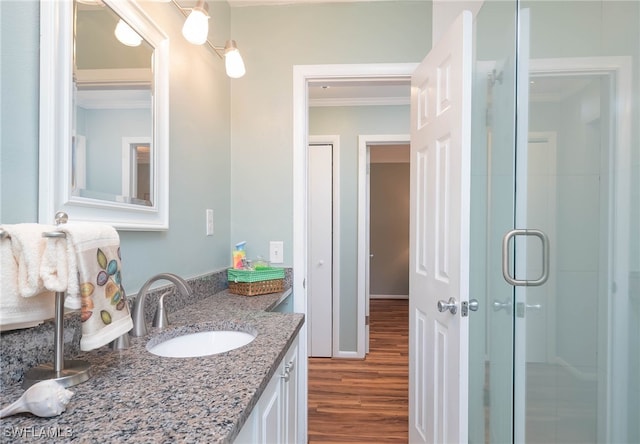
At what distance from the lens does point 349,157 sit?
3.32 m

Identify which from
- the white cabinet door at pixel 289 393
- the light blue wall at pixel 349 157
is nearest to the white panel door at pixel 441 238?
the white cabinet door at pixel 289 393

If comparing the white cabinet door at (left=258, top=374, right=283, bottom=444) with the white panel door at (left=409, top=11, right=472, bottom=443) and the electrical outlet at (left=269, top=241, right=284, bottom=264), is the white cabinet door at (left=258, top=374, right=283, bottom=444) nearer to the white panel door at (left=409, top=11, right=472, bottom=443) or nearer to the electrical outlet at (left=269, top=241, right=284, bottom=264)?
the white panel door at (left=409, top=11, right=472, bottom=443)

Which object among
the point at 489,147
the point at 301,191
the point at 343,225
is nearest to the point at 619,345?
the point at 489,147

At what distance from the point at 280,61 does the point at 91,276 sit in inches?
65.3

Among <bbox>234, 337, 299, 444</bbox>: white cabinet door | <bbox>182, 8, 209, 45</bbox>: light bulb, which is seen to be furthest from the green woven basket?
<bbox>182, 8, 209, 45</bbox>: light bulb

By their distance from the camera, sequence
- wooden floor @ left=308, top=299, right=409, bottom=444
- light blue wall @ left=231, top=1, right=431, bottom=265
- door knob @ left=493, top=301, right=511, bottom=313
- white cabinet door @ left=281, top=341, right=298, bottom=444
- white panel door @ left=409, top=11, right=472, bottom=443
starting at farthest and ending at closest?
wooden floor @ left=308, top=299, right=409, bottom=444
light blue wall @ left=231, top=1, right=431, bottom=265
door knob @ left=493, top=301, right=511, bottom=313
white panel door @ left=409, top=11, right=472, bottom=443
white cabinet door @ left=281, top=341, right=298, bottom=444

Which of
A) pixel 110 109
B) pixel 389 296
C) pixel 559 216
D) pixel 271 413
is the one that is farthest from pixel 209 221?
pixel 389 296

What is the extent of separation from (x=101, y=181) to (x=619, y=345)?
1800 mm

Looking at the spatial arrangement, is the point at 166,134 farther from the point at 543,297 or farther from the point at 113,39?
the point at 543,297

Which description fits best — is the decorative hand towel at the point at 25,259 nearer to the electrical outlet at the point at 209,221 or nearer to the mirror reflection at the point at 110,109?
the mirror reflection at the point at 110,109

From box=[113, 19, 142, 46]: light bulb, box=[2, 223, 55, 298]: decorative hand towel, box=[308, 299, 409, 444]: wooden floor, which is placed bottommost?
box=[308, 299, 409, 444]: wooden floor

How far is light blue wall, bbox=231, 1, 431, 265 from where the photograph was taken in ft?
6.30

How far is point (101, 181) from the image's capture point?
1003 mm

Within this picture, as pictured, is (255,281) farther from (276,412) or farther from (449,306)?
(449,306)
